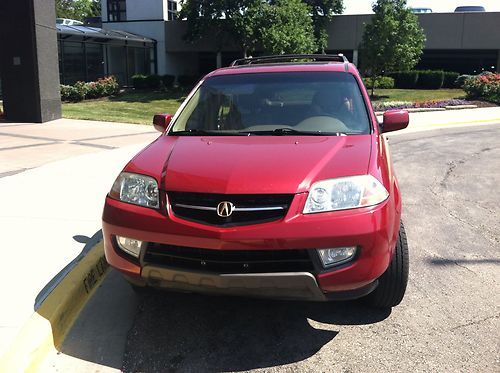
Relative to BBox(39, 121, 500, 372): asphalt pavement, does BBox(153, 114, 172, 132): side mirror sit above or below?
above

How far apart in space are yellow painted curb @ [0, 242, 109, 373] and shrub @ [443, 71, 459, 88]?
3004 centimetres

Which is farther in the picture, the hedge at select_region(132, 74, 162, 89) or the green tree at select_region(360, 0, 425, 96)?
the hedge at select_region(132, 74, 162, 89)

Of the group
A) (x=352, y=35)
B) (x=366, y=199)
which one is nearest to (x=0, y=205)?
(x=366, y=199)

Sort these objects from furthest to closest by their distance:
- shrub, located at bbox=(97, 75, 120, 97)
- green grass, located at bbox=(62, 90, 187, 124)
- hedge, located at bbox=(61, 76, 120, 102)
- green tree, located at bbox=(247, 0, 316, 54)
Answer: shrub, located at bbox=(97, 75, 120, 97), green tree, located at bbox=(247, 0, 316, 54), hedge, located at bbox=(61, 76, 120, 102), green grass, located at bbox=(62, 90, 187, 124)

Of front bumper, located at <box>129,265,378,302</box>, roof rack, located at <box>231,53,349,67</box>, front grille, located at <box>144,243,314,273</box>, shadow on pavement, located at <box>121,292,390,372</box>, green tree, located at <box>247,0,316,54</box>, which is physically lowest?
shadow on pavement, located at <box>121,292,390,372</box>

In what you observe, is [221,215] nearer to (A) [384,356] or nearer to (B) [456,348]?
(A) [384,356]

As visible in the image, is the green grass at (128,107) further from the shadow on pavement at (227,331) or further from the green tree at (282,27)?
the shadow on pavement at (227,331)

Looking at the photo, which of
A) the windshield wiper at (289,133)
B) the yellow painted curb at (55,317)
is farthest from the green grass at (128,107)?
the windshield wiper at (289,133)

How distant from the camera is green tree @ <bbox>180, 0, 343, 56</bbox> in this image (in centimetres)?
2486

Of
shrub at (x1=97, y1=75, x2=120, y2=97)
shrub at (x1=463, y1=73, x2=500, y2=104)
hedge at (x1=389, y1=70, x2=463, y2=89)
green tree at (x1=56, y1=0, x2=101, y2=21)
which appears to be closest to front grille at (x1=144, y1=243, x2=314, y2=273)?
shrub at (x1=463, y1=73, x2=500, y2=104)

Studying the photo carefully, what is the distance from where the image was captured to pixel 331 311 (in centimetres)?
371

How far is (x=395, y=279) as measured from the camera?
3.38 m

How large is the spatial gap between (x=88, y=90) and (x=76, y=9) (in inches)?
2023

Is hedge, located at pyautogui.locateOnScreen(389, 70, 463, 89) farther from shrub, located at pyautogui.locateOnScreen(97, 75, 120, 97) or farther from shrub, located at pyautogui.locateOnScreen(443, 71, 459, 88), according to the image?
shrub, located at pyautogui.locateOnScreen(97, 75, 120, 97)
